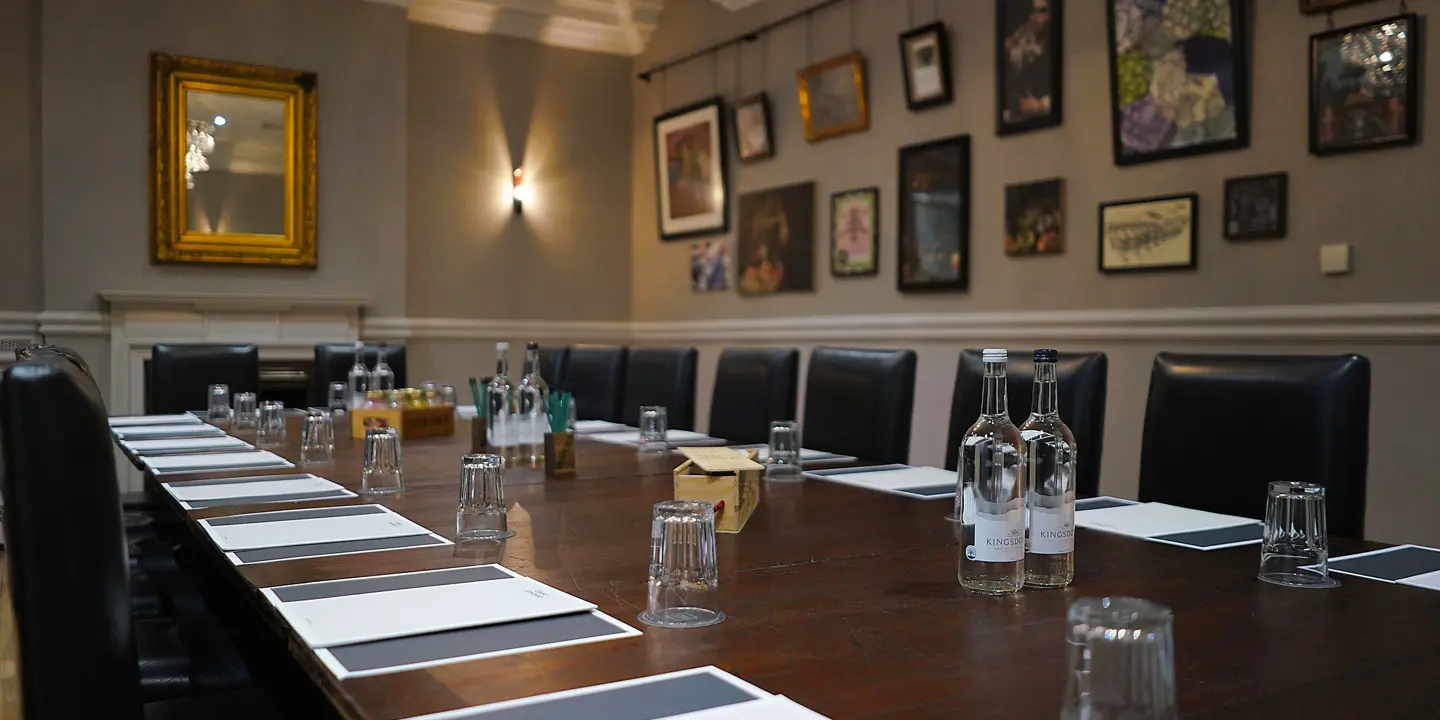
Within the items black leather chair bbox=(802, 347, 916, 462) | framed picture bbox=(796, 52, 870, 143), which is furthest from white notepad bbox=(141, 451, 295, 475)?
framed picture bbox=(796, 52, 870, 143)

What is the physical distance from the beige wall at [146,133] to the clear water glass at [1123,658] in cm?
535

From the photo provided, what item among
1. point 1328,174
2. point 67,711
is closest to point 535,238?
point 1328,174

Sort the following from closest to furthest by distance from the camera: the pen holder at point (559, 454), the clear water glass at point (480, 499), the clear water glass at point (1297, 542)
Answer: the clear water glass at point (1297, 542)
the clear water glass at point (480, 499)
the pen holder at point (559, 454)

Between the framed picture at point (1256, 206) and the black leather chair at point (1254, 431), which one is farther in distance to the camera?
the framed picture at point (1256, 206)

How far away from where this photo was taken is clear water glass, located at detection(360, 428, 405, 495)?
1.89 metres

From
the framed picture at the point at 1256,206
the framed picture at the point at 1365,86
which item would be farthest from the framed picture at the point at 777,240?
the framed picture at the point at 1365,86

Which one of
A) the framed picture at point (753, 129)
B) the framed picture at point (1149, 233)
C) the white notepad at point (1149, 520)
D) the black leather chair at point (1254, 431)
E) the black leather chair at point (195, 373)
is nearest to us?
the white notepad at point (1149, 520)

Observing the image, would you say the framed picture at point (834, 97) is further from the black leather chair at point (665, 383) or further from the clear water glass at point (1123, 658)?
the clear water glass at point (1123, 658)

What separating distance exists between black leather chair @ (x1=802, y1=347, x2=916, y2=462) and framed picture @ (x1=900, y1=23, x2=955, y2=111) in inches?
73.0

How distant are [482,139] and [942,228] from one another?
2922mm

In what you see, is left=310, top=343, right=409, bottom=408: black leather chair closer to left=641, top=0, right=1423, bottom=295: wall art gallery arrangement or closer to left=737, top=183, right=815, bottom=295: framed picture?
left=737, top=183, right=815, bottom=295: framed picture

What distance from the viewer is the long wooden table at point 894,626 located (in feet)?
2.77

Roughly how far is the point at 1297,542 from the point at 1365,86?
2.42 metres

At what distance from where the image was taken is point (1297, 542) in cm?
126
